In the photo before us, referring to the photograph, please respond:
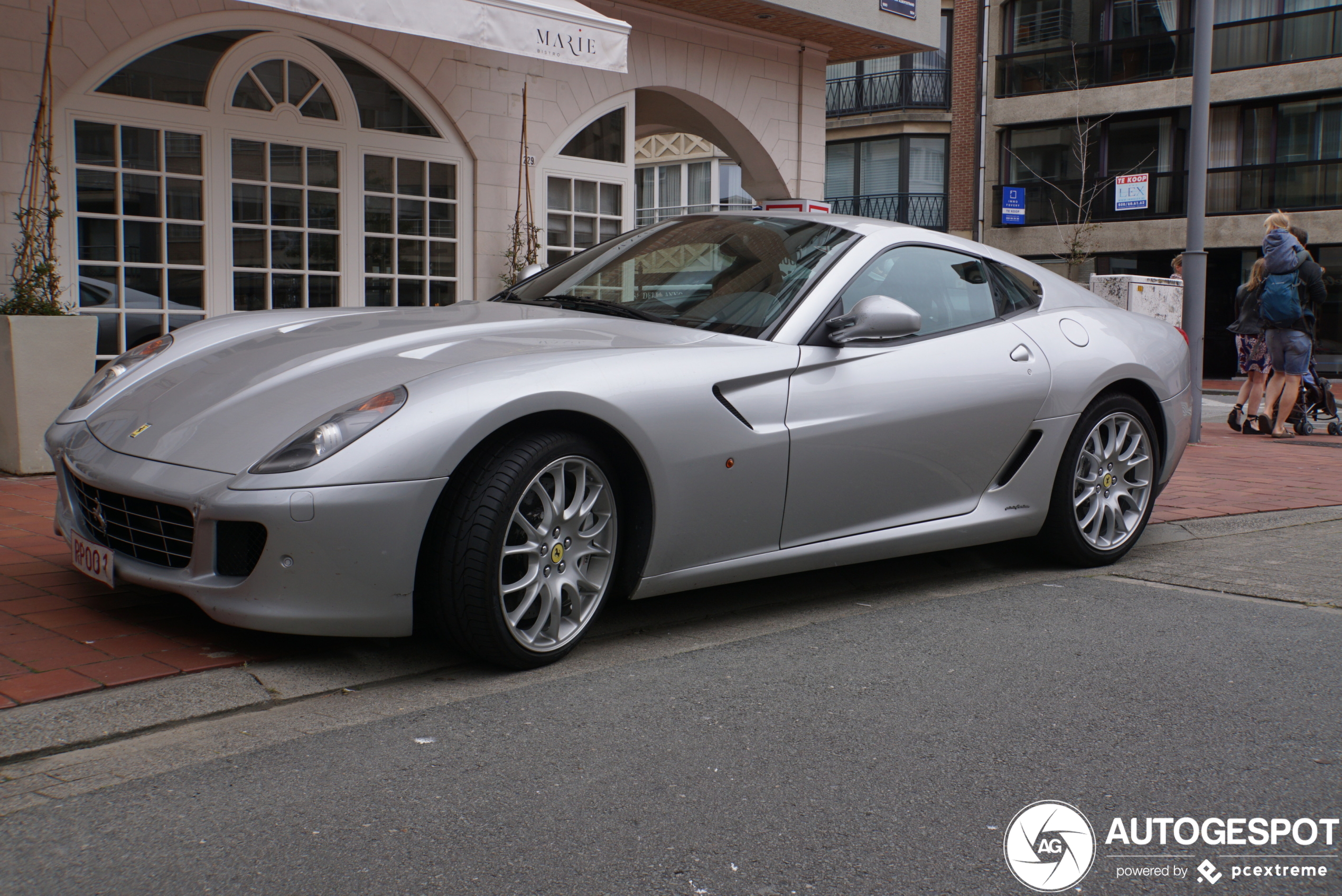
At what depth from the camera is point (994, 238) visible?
99.9 feet

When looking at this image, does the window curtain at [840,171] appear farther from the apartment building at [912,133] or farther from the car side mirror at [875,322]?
the car side mirror at [875,322]

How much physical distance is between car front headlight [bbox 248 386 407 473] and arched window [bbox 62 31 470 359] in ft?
17.4

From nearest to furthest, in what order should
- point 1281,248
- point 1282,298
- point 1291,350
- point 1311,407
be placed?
point 1281,248, point 1282,298, point 1291,350, point 1311,407

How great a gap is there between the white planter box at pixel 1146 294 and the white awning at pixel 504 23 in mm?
4712

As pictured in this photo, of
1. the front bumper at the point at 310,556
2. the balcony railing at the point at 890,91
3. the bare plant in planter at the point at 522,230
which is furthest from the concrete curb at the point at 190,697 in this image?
the balcony railing at the point at 890,91

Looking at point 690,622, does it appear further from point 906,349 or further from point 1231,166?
point 1231,166

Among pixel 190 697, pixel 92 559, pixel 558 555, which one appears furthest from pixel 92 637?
pixel 558 555

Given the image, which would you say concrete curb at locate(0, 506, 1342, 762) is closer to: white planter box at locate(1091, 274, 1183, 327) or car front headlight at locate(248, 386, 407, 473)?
car front headlight at locate(248, 386, 407, 473)

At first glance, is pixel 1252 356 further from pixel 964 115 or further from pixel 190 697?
pixel 964 115

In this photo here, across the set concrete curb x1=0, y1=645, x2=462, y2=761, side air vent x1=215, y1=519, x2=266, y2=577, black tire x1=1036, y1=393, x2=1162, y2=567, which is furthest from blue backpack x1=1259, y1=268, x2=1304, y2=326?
side air vent x1=215, y1=519, x2=266, y2=577

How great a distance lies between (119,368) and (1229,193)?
27095 millimetres

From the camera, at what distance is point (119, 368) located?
408 centimetres

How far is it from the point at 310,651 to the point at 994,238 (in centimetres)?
2899

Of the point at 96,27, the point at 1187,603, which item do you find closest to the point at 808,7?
the point at 96,27
